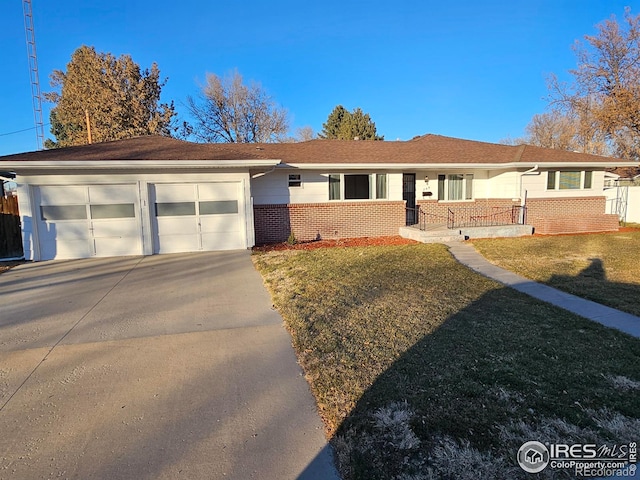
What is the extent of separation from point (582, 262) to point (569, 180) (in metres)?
8.33

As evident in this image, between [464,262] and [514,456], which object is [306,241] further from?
[514,456]

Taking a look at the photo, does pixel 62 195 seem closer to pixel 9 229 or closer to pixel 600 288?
pixel 9 229

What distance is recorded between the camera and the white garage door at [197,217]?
10.6 metres

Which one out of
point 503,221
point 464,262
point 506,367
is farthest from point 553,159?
point 506,367

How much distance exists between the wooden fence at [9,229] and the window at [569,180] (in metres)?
19.4

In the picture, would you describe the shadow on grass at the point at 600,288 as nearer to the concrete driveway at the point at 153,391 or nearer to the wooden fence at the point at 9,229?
the concrete driveway at the point at 153,391

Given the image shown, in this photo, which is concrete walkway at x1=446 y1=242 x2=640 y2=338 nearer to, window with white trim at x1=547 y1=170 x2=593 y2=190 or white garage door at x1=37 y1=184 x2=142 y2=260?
window with white trim at x1=547 y1=170 x2=593 y2=190

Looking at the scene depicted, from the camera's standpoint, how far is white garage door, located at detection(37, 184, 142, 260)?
9.92m

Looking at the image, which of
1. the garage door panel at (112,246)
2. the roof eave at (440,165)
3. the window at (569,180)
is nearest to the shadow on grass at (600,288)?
the roof eave at (440,165)

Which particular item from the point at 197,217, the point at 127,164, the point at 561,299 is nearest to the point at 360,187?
the point at 197,217

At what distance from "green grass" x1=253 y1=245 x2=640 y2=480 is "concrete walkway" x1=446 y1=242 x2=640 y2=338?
1.03 ft

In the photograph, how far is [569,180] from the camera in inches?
591

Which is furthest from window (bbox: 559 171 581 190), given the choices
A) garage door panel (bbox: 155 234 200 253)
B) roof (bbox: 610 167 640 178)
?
roof (bbox: 610 167 640 178)

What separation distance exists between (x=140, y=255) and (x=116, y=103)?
1627 centimetres
